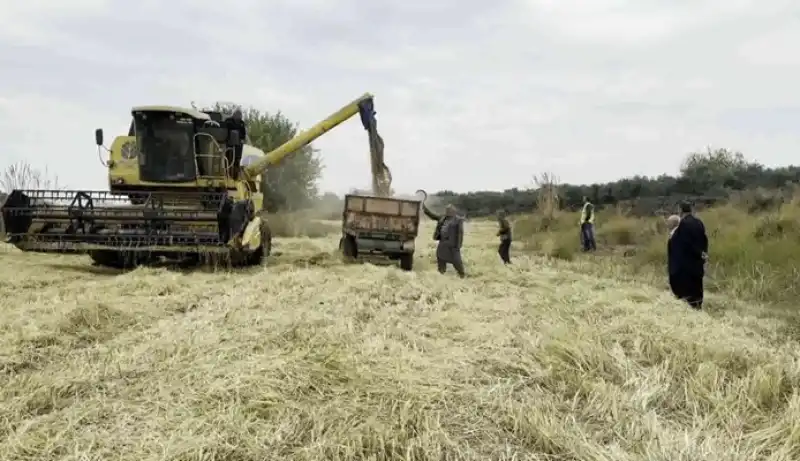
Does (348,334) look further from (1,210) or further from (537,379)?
(1,210)

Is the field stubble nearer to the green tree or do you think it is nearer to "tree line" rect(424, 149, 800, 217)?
"tree line" rect(424, 149, 800, 217)

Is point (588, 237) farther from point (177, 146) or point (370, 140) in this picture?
point (177, 146)

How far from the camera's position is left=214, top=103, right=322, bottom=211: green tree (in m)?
37.3

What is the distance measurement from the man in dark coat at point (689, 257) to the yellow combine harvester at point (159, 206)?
6.90 meters

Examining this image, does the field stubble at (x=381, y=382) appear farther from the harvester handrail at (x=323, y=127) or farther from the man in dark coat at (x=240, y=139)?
the harvester handrail at (x=323, y=127)

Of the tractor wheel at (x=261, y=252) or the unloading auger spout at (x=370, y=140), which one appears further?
the unloading auger spout at (x=370, y=140)

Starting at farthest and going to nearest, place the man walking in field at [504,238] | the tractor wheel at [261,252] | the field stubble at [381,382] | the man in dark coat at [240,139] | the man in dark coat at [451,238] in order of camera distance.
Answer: the man walking in field at [504,238], the man in dark coat at [240,139], the tractor wheel at [261,252], the man in dark coat at [451,238], the field stubble at [381,382]

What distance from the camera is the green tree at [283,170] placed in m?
37.3

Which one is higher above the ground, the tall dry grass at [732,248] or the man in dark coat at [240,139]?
the man in dark coat at [240,139]

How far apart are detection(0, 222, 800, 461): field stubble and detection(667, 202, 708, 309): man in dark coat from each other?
1.71 metres

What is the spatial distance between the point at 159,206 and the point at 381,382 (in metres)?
8.88

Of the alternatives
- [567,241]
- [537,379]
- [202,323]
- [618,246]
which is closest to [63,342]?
[202,323]

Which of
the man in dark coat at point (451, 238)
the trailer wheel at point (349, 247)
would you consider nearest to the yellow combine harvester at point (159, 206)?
the trailer wheel at point (349, 247)

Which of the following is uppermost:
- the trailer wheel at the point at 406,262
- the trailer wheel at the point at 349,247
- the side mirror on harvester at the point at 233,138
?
the side mirror on harvester at the point at 233,138
